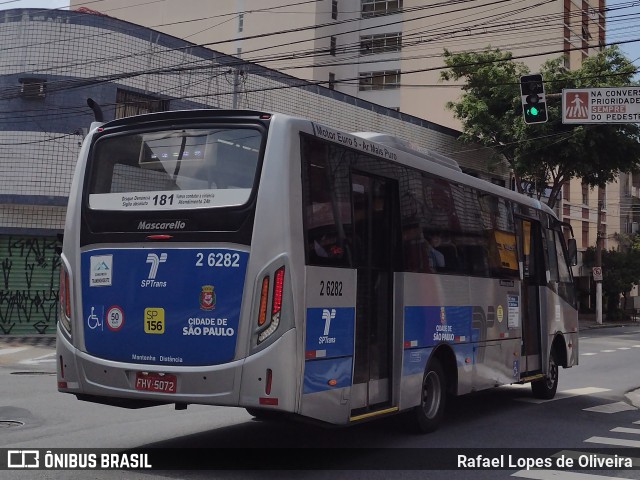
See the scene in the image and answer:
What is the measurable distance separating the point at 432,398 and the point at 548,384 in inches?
175

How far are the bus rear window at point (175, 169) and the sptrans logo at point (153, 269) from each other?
0.45m

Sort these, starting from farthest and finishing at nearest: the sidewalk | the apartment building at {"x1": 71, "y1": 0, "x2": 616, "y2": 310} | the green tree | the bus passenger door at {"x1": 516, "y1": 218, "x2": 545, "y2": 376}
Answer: the apartment building at {"x1": 71, "y1": 0, "x2": 616, "y2": 310} < the sidewalk < the green tree < the bus passenger door at {"x1": 516, "y1": 218, "x2": 545, "y2": 376}

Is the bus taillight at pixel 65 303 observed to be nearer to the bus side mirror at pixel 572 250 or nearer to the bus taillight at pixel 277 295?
the bus taillight at pixel 277 295

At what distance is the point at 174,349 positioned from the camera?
22.5ft

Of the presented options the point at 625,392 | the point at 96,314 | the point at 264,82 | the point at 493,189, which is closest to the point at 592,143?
the point at 264,82

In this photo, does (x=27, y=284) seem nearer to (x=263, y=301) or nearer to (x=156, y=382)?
(x=156, y=382)

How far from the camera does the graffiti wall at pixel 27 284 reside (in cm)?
2241

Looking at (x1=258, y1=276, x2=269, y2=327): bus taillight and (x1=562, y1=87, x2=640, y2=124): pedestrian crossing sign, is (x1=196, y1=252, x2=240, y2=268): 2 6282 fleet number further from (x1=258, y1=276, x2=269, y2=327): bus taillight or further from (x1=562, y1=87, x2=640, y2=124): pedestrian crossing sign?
(x1=562, y1=87, x2=640, y2=124): pedestrian crossing sign

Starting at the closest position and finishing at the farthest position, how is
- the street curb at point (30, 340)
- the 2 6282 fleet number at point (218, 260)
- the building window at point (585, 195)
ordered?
the 2 6282 fleet number at point (218, 260) < the street curb at point (30, 340) < the building window at point (585, 195)

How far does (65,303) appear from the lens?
761 cm

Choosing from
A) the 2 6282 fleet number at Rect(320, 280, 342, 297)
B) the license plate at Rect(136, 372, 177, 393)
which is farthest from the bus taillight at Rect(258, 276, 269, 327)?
the license plate at Rect(136, 372, 177, 393)

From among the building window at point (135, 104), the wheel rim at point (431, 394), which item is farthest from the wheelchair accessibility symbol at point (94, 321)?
the building window at point (135, 104)

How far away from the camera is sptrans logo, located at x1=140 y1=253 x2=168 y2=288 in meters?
7.06

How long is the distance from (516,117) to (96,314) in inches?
1172
